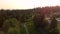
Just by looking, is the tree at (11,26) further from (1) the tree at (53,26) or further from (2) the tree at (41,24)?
(1) the tree at (53,26)

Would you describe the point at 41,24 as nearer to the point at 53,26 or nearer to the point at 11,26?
the point at 53,26

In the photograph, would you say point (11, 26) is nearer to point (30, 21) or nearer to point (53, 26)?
point (30, 21)

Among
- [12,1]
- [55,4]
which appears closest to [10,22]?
[12,1]

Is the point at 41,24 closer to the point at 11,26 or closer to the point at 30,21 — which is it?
the point at 30,21

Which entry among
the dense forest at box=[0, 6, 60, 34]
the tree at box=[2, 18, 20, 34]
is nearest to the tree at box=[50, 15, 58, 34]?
the dense forest at box=[0, 6, 60, 34]

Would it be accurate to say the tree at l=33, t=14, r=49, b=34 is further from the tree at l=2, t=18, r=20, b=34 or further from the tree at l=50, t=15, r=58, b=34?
the tree at l=2, t=18, r=20, b=34

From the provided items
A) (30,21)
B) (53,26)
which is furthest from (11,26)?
(53,26)

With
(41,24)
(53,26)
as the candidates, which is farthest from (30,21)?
(53,26)

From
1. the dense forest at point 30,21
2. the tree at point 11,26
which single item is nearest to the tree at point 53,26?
the dense forest at point 30,21

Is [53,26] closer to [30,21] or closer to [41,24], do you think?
[41,24]

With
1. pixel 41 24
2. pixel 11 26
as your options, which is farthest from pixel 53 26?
pixel 11 26

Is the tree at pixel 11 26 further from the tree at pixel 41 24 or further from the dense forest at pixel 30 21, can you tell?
the tree at pixel 41 24
